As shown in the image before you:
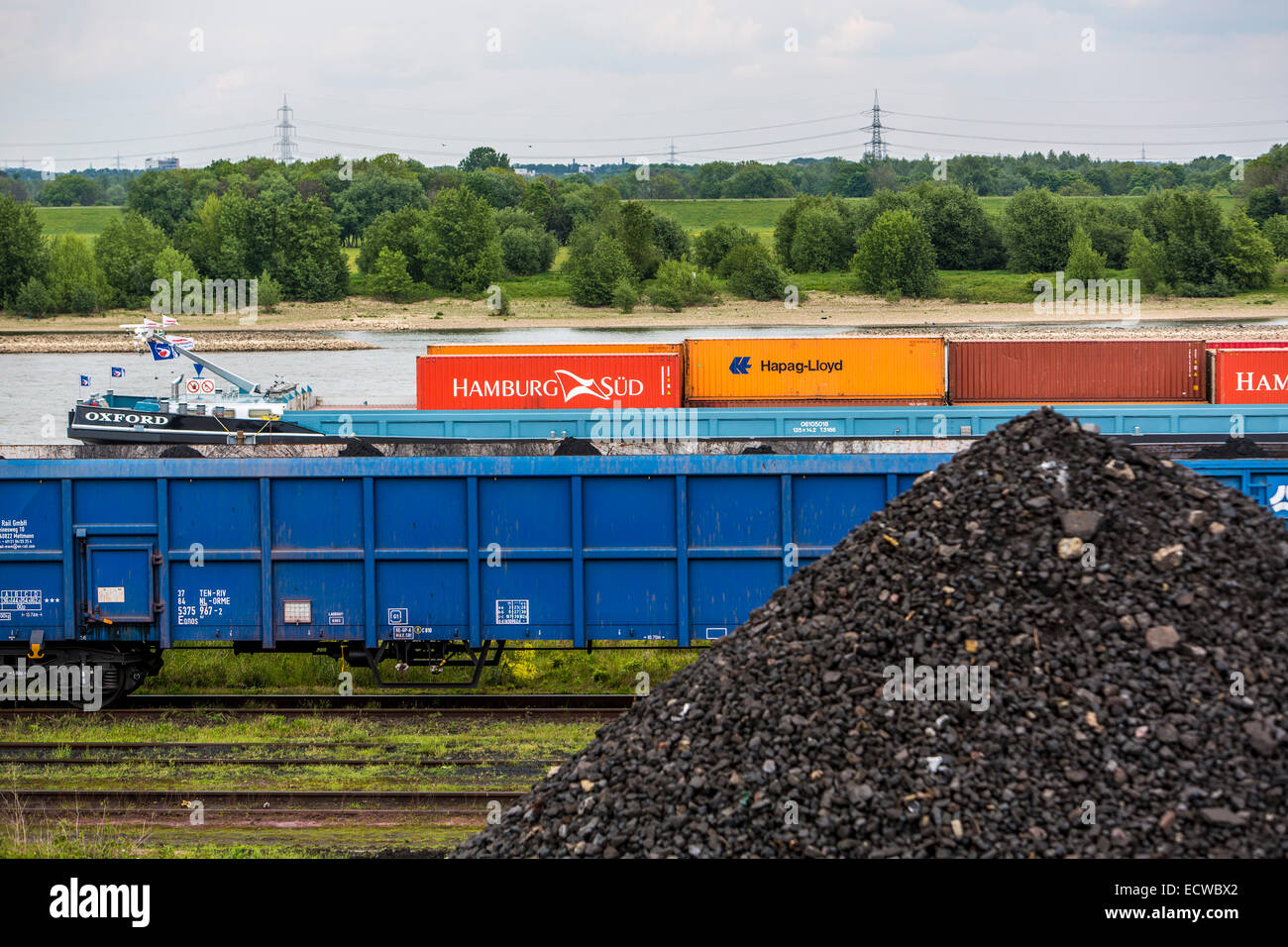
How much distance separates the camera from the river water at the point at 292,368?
6216 centimetres

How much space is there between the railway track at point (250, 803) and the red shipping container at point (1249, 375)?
1080 inches

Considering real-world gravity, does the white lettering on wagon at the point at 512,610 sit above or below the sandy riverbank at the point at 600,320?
below

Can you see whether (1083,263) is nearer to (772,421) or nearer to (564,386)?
(564,386)

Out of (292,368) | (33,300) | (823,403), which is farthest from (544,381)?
(33,300)

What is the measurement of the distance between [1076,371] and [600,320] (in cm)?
6396

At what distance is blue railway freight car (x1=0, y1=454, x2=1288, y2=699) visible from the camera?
14062 mm

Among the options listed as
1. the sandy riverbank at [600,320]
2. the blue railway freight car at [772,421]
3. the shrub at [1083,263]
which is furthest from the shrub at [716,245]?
the blue railway freight car at [772,421]

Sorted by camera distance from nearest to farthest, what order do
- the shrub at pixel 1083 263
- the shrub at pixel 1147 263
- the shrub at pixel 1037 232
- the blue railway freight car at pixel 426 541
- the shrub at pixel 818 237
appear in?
the blue railway freight car at pixel 426 541 < the shrub at pixel 1083 263 < the shrub at pixel 1147 263 < the shrub at pixel 1037 232 < the shrub at pixel 818 237

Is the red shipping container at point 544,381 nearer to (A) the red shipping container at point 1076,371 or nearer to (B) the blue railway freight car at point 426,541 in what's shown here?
(A) the red shipping container at point 1076,371

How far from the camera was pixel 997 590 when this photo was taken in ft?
29.4

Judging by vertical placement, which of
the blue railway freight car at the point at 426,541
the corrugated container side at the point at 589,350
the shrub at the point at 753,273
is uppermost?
the shrub at the point at 753,273

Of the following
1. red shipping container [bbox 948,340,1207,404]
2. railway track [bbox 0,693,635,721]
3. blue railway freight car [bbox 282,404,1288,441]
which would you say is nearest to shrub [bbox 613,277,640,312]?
blue railway freight car [bbox 282,404,1288,441]

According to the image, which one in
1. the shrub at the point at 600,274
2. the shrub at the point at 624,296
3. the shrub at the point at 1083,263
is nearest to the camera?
the shrub at the point at 624,296

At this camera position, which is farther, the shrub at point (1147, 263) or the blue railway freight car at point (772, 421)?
the shrub at point (1147, 263)
